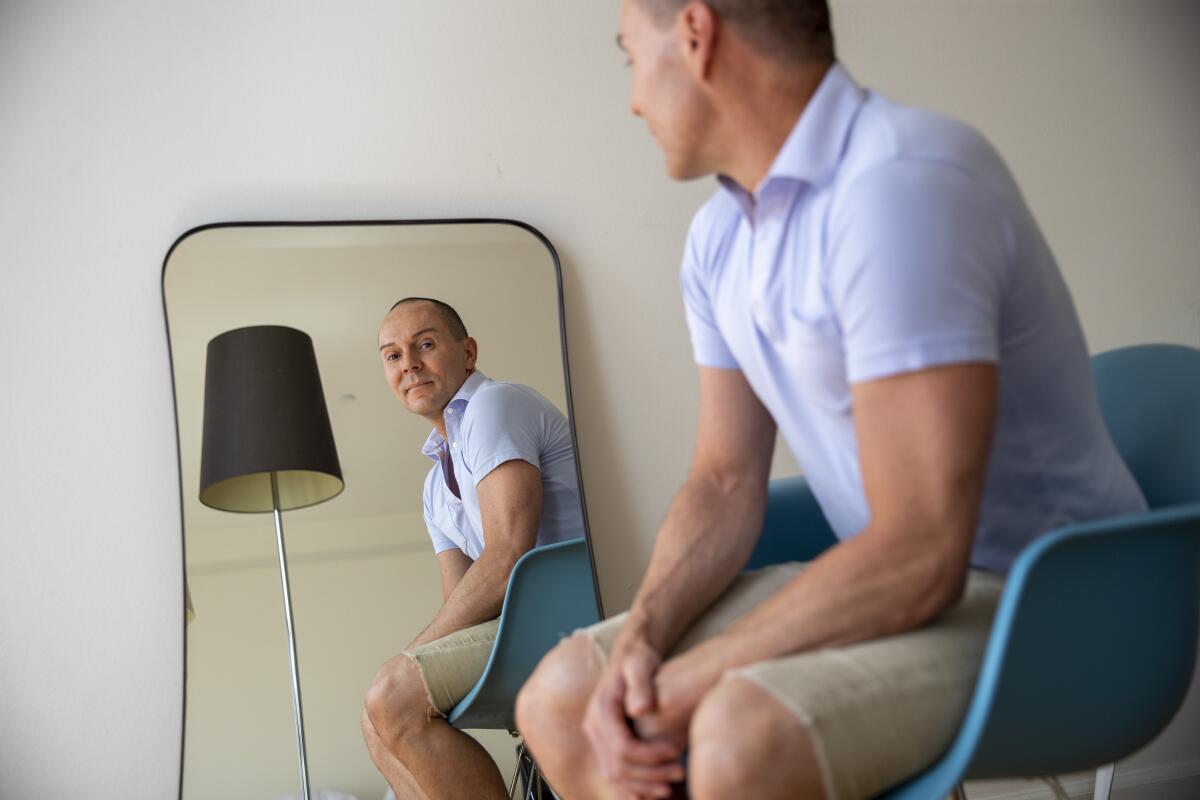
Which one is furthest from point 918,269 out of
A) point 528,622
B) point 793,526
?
point 528,622

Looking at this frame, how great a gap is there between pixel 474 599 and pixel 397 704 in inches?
9.7

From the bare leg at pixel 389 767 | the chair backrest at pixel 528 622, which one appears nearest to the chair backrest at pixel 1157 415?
the chair backrest at pixel 528 622

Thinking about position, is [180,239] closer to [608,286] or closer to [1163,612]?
[608,286]

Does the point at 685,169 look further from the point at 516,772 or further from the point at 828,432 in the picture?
the point at 516,772

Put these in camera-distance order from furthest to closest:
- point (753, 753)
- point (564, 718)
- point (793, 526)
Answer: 1. point (793, 526)
2. point (564, 718)
3. point (753, 753)

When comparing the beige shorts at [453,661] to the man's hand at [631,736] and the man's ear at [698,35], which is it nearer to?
the man's hand at [631,736]

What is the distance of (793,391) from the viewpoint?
133 centimetres

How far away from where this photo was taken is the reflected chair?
2.07 metres

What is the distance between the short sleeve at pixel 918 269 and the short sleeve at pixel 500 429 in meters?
1.26

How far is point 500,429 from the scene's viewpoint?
2.32 meters

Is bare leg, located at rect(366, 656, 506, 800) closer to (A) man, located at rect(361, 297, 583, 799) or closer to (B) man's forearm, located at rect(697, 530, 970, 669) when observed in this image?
(A) man, located at rect(361, 297, 583, 799)

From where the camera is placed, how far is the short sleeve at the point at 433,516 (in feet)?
7.45

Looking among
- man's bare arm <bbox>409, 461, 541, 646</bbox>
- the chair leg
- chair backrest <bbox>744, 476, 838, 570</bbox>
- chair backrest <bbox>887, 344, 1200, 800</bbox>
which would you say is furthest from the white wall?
chair backrest <bbox>887, 344, 1200, 800</bbox>

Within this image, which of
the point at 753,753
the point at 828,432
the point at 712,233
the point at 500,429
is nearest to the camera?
the point at 753,753
